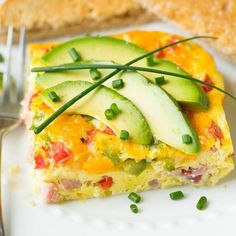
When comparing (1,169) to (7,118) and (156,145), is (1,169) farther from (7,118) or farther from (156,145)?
(156,145)

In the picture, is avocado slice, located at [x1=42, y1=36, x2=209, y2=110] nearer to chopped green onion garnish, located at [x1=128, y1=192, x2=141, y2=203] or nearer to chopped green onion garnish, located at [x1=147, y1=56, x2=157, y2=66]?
chopped green onion garnish, located at [x1=147, y1=56, x2=157, y2=66]

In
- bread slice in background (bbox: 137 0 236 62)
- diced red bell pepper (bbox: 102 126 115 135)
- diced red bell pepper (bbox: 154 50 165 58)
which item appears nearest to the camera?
diced red bell pepper (bbox: 102 126 115 135)

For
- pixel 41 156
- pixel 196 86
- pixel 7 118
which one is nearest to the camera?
pixel 41 156

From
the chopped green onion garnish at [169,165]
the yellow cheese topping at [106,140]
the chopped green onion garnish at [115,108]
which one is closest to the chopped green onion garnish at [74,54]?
the yellow cheese topping at [106,140]

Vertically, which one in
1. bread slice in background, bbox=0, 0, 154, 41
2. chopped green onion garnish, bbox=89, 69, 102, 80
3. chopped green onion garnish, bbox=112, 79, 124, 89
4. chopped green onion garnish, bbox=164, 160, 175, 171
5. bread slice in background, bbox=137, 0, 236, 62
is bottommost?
chopped green onion garnish, bbox=164, 160, 175, 171

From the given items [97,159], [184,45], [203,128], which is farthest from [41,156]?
[184,45]

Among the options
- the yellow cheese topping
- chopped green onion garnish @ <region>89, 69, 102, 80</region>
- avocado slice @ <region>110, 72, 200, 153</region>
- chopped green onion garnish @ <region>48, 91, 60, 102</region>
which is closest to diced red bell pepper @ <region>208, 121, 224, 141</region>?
the yellow cheese topping
